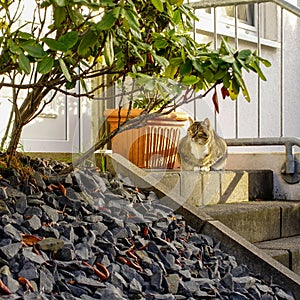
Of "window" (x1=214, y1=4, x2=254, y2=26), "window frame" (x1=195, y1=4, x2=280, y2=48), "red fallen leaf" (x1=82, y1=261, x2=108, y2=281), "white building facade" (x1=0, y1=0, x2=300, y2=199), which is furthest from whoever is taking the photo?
"window" (x1=214, y1=4, x2=254, y2=26)

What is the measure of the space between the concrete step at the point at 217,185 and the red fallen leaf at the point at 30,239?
3.26 ft

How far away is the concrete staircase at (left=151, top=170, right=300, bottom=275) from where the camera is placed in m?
3.12

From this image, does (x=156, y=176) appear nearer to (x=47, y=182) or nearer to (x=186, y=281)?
(x=47, y=182)

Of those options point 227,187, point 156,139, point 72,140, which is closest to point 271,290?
point 227,187

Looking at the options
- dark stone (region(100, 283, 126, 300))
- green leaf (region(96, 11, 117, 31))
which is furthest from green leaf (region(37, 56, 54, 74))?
dark stone (region(100, 283, 126, 300))

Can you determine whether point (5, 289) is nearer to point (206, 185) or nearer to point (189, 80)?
point (189, 80)

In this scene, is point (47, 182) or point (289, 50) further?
point (289, 50)

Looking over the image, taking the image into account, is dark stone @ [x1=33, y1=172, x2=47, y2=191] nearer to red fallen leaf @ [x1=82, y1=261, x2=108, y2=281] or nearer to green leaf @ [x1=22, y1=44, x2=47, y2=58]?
red fallen leaf @ [x1=82, y1=261, x2=108, y2=281]

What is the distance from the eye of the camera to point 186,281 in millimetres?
2389

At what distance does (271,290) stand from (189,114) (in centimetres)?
177

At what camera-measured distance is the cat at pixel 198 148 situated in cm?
372

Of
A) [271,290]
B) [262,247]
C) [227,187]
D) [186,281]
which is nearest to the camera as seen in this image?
[186,281]

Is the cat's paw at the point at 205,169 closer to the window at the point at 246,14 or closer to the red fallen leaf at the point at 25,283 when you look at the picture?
the red fallen leaf at the point at 25,283

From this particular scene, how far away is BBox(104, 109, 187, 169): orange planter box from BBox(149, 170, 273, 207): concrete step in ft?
0.90
